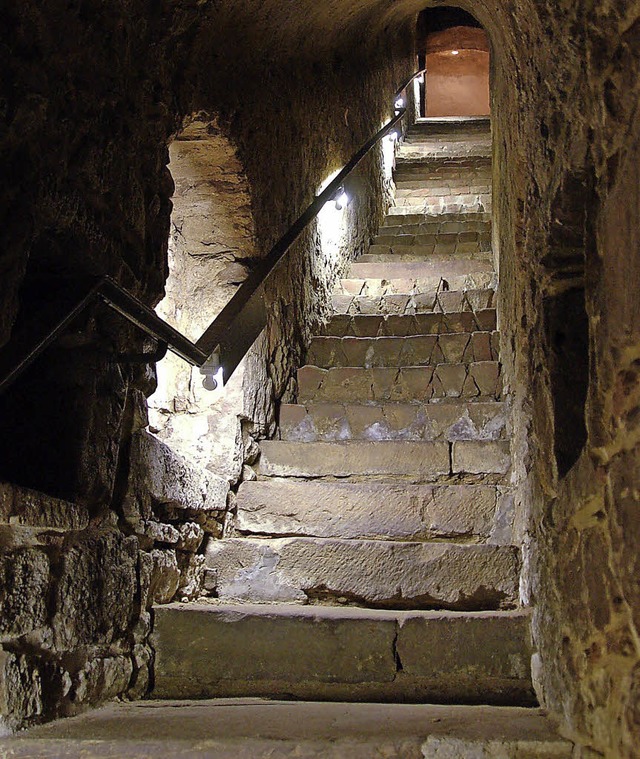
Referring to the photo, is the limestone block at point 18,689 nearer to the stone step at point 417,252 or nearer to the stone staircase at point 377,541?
the stone staircase at point 377,541

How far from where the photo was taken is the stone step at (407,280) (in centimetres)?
493

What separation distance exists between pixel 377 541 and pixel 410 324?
6.50 ft

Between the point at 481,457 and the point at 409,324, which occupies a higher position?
the point at 409,324

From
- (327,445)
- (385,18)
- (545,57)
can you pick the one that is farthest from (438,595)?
(385,18)

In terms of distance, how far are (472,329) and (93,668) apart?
9.38 feet

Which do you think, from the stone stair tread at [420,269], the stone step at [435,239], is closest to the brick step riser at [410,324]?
the stone stair tread at [420,269]

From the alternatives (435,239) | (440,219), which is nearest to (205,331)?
(435,239)

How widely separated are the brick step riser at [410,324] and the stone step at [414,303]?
147 mm

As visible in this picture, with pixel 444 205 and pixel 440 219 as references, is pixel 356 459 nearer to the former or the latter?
pixel 440 219

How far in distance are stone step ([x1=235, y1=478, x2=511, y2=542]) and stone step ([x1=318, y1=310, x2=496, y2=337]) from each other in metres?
1.55

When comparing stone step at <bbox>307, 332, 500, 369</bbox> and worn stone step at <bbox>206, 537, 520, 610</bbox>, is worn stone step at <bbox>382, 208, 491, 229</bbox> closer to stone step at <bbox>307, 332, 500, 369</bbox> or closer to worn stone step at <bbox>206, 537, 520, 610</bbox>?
stone step at <bbox>307, 332, 500, 369</bbox>

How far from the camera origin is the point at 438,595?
2424 millimetres

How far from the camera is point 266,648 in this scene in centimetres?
211

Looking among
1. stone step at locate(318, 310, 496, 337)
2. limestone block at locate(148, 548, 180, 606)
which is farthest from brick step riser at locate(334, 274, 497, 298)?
limestone block at locate(148, 548, 180, 606)
